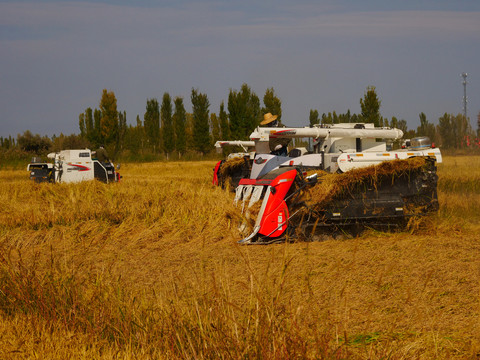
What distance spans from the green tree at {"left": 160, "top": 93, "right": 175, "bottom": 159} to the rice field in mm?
44937

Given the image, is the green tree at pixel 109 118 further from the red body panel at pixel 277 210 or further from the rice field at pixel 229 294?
the red body panel at pixel 277 210

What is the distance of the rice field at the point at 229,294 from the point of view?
10.9 ft

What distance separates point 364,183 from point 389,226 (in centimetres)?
77

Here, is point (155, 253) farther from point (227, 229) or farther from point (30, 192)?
point (30, 192)

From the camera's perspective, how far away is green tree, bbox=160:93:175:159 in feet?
179

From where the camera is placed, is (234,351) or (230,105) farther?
(230,105)

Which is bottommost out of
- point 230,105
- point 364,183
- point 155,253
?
point 155,253

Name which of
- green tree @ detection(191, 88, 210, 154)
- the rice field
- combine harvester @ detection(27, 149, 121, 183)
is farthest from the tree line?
the rice field

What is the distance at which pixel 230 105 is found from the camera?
47969 mm

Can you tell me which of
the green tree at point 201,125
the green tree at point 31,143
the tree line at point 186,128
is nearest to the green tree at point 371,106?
the tree line at point 186,128

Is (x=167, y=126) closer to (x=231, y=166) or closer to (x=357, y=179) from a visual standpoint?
(x=231, y=166)

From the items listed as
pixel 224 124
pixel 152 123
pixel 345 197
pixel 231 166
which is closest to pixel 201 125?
pixel 224 124

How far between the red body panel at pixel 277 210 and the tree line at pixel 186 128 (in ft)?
121

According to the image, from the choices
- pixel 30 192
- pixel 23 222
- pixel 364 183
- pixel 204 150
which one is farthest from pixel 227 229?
pixel 204 150
